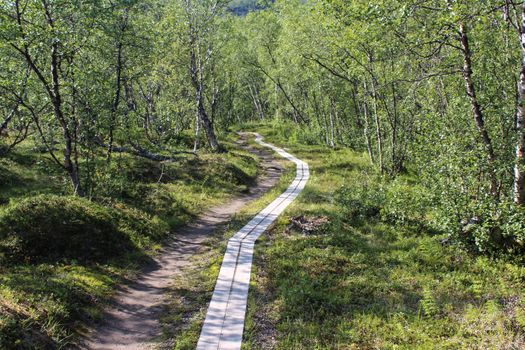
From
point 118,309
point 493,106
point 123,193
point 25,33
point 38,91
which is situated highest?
point 25,33

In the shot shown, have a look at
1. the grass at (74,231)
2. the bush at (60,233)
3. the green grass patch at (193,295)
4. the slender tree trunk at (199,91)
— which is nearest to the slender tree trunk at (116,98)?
the grass at (74,231)

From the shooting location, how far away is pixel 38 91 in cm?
1380

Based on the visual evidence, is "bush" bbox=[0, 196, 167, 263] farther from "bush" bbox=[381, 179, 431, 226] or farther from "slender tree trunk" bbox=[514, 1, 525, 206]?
"slender tree trunk" bbox=[514, 1, 525, 206]

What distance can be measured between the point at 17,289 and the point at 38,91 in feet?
26.8

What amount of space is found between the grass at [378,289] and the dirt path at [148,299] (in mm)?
2396

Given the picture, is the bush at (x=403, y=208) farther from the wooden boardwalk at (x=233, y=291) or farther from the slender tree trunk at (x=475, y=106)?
the wooden boardwalk at (x=233, y=291)

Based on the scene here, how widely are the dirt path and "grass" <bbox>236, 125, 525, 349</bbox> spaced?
7.86 ft

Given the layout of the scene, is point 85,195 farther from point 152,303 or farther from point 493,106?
point 493,106

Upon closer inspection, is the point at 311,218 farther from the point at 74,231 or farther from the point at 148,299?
the point at 74,231

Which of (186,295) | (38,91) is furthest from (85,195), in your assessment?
(186,295)

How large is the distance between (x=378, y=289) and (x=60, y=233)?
9262mm

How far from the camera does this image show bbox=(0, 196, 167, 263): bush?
10.6 metres

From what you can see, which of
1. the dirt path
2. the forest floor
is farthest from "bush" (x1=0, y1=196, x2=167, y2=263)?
the forest floor

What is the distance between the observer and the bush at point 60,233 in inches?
416
